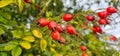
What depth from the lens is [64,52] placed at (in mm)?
1509

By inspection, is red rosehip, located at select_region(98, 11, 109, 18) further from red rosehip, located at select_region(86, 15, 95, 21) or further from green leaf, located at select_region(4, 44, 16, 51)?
green leaf, located at select_region(4, 44, 16, 51)

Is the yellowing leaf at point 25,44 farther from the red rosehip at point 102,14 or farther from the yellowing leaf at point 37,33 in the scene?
the red rosehip at point 102,14

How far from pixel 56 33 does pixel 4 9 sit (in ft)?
1.13

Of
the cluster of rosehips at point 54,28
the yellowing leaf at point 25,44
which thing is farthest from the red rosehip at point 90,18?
the yellowing leaf at point 25,44

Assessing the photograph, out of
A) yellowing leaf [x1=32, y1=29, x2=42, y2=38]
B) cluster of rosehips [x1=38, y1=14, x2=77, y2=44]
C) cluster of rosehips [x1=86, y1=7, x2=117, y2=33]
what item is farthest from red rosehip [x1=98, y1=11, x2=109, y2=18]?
yellowing leaf [x1=32, y1=29, x2=42, y2=38]

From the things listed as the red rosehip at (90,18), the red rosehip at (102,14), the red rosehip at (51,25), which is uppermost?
the red rosehip at (51,25)

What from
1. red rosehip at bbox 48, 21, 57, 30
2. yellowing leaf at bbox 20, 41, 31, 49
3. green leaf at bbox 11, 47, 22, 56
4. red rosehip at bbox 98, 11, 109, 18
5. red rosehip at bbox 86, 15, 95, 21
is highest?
red rosehip at bbox 48, 21, 57, 30

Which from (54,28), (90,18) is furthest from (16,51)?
(90,18)

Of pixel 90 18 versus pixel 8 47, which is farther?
pixel 90 18

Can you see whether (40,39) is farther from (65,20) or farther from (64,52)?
(64,52)

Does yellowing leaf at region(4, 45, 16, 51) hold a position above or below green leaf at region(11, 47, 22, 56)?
above

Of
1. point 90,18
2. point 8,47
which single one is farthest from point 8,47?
point 90,18

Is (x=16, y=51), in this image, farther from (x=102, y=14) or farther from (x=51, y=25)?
(x=102, y=14)

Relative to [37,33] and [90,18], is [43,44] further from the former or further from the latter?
[90,18]
